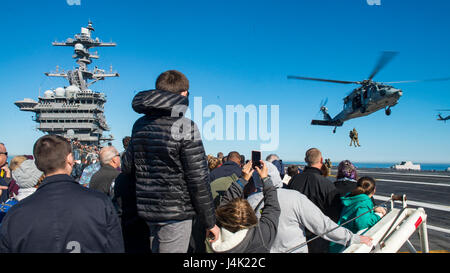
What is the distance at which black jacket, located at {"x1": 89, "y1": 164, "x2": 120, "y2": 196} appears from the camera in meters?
3.77

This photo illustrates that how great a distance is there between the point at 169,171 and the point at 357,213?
278 centimetres

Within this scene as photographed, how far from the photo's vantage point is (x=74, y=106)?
42406mm

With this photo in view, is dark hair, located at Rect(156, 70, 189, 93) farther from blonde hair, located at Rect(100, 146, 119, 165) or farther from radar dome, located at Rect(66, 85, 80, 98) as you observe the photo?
radar dome, located at Rect(66, 85, 80, 98)

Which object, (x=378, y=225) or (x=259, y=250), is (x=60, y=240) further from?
(x=378, y=225)

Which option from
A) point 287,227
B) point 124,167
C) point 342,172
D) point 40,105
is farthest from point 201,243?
point 40,105

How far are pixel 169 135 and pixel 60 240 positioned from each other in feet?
3.69

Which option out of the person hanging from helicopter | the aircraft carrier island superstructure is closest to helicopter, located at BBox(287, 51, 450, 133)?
the person hanging from helicopter

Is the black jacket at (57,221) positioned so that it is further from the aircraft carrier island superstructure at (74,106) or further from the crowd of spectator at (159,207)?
the aircraft carrier island superstructure at (74,106)

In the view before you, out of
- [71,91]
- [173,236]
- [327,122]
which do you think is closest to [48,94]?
[71,91]

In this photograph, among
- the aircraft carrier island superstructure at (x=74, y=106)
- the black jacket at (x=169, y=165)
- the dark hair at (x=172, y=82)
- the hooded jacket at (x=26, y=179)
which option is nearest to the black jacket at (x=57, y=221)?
the black jacket at (x=169, y=165)

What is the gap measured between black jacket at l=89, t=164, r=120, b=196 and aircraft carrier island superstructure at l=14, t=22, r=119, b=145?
42146 millimetres

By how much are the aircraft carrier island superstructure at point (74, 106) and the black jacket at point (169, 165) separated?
44070 millimetres

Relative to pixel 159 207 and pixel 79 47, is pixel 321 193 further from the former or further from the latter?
pixel 79 47

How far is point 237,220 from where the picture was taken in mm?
2248
